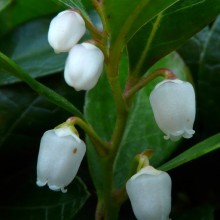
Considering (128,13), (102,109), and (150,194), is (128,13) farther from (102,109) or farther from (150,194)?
(102,109)

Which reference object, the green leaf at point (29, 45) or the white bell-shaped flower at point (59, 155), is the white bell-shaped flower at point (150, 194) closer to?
the white bell-shaped flower at point (59, 155)

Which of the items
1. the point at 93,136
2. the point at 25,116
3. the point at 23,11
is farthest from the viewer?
the point at 23,11

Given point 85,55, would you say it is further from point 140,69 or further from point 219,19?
point 219,19

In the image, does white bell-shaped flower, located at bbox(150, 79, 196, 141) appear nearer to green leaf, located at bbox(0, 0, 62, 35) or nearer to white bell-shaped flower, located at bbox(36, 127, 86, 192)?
white bell-shaped flower, located at bbox(36, 127, 86, 192)

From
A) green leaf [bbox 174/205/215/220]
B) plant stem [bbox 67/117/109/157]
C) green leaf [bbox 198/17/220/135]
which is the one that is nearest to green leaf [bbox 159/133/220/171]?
plant stem [bbox 67/117/109/157]

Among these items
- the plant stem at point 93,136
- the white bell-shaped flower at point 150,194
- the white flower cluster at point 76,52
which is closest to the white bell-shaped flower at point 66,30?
the white flower cluster at point 76,52

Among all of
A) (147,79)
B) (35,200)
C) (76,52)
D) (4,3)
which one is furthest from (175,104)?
(4,3)
